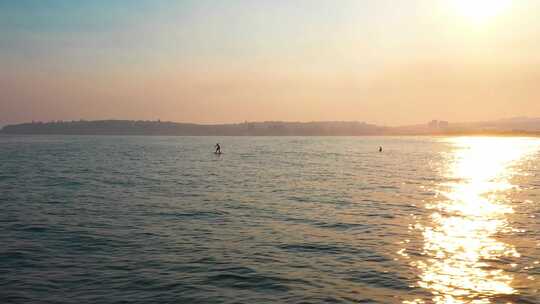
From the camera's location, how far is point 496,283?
18953mm

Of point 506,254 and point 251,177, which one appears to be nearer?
point 506,254

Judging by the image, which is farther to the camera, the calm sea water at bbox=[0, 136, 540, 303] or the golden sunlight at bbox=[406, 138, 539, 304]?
the golden sunlight at bbox=[406, 138, 539, 304]

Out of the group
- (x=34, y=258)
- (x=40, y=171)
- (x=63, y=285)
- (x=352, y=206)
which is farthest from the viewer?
(x=40, y=171)

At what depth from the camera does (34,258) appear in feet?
73.5

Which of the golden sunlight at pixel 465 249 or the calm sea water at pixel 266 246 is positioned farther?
the golden sunlight at pixel 465 249

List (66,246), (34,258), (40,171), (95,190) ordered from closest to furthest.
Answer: (34,258), (66,246), (95,190), (40,171)

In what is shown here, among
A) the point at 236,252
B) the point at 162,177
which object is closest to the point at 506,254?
the point at 236,252

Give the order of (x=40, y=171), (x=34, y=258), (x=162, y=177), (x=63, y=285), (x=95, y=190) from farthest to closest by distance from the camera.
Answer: (x=40, y=171)
(x=162, y=177)
(x=95, y=190)
(x=34, y=258)
(x=63, y=285)

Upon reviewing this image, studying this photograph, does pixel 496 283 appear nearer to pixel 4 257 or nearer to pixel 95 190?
pixel 4 257

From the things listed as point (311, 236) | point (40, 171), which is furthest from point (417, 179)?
point (40, 171)

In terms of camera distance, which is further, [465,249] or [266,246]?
[266,246]

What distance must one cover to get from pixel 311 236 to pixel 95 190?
30287 mm

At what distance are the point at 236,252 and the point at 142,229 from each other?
8.33 metres

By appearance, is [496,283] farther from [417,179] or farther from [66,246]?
[417,179]
